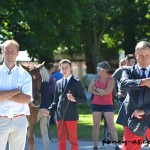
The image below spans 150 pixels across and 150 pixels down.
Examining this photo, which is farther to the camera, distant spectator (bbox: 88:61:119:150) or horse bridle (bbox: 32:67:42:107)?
distant spectator (bbox: 88:61:119:150)

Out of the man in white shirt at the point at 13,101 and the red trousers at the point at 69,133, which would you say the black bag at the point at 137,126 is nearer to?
the man in white shirt at the point at 13,101

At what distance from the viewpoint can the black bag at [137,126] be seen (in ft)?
20.4

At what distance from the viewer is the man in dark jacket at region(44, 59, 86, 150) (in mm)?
8898

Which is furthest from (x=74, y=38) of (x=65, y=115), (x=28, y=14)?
(x=65, y=115)

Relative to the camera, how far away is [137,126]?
622cm

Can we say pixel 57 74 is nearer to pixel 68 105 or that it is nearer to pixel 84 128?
pixel 84 128

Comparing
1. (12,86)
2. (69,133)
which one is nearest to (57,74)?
(69,133)

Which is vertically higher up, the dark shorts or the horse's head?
the horse's head

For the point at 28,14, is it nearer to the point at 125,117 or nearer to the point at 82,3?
the point at 82,3

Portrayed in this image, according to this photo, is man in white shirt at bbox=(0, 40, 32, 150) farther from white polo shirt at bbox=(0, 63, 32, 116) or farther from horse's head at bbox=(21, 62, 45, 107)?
horse's head at bbox=(21, 62, 45, 107)

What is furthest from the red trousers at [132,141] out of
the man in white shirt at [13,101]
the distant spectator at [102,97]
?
the distant spectator at [102,97]

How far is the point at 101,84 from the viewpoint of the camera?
10.6 meters

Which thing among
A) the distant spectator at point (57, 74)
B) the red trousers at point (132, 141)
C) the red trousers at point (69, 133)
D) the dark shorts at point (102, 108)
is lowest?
the red trousers at point (69, 133)

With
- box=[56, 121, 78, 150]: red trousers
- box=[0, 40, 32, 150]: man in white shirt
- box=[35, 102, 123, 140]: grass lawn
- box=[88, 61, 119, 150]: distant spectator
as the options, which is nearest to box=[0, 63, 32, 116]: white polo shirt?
box=[0, 40, 32, 150]: man in white shirt
